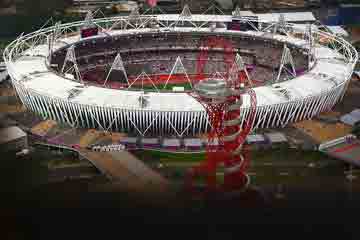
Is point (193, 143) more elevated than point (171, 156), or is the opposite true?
point (193, 143)

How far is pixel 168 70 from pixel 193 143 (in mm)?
46964

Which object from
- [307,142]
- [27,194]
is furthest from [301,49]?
[27,194]

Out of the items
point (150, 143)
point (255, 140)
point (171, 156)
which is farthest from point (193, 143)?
point (255, 140)

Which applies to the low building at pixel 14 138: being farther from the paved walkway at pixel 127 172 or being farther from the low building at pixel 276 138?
the low building at pixel 276 138

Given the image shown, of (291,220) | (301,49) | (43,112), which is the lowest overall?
(291,220)

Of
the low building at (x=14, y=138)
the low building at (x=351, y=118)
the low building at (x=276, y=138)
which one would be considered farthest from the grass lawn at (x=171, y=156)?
the low building at (x=351, y=118)

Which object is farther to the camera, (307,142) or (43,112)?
(43,112)

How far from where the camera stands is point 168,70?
134500mm

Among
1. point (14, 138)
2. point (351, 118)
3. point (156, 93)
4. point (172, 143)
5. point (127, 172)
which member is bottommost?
point (127, 172)

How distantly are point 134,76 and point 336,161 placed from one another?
196 feet

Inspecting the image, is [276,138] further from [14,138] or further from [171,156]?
[14,138]

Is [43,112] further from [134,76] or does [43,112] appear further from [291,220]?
[291,220]

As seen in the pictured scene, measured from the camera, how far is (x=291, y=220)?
70.1 metres

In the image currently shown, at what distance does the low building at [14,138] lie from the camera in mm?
85725
